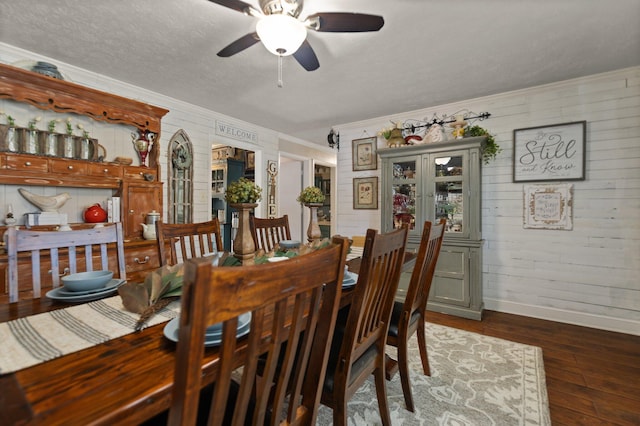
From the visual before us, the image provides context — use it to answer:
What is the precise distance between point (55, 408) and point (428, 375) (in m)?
2.04

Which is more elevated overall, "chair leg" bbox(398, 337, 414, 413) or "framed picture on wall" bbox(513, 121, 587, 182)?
"framed picture on wall" bbox(513, 121, 587, 182)

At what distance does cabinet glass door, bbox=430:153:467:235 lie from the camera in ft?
10.5

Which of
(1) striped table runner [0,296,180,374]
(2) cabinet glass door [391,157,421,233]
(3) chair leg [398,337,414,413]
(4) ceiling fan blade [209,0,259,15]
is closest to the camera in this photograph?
(1) striped table runner [0,296,180,374]

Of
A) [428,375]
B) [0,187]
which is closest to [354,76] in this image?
[428,375]

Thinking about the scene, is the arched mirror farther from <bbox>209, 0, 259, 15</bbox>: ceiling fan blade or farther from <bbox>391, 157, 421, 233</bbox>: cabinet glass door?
<bbox>391, 157, 421, 233</bbox>: cabinet glass door

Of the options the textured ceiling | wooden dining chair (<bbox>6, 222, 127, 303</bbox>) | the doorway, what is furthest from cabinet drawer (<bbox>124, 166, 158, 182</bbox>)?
the doorway

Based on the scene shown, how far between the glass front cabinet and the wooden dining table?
2.93 metres

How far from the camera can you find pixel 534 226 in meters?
3.17

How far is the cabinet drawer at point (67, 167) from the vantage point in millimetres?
2426

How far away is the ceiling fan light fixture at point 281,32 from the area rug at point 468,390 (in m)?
2.10

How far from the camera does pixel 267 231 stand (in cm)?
262

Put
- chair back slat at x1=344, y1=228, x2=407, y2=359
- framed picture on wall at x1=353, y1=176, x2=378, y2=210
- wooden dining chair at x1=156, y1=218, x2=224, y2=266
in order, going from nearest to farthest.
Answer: chair back slat at x1=344, y1=228, x2=407, y2=359
wooden dining chair at x1=156, y1=218, x2=224, y2=266
framed picture on wall at x1=353, y1=176, x2=378, y2=210

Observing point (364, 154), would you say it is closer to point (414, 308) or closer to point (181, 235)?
point (414, 308)

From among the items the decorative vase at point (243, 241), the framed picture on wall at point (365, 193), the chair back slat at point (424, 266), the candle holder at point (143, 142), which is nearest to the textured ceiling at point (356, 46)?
the candle holder at point (143, 142)
